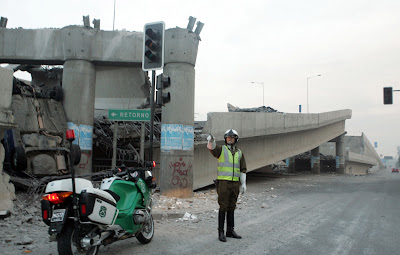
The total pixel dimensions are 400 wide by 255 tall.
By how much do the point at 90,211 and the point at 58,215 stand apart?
0.37m

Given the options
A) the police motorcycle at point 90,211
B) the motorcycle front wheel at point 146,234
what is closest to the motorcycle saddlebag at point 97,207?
the police motorcycle at point 90,211

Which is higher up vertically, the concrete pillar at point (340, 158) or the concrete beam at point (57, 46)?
the concrete beam at point (57, 46)

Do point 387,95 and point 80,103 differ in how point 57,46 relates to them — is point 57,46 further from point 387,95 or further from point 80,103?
point 387,95

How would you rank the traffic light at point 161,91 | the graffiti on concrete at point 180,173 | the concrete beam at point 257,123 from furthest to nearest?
1. the concrete beam at point 257,123
2. the graffiti on concrete at point 180,173
3. the traffic light at point 161,91

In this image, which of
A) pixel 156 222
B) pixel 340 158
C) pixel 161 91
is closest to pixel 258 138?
pixel 161 91

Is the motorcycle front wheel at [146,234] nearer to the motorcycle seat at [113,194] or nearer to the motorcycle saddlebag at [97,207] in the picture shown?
the motorcycle seat at [113,194]

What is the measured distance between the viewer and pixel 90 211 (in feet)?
13.8

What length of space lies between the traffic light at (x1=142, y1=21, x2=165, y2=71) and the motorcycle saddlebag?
3826 millimetres

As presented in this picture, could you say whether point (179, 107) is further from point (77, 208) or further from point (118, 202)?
point (77, 208)

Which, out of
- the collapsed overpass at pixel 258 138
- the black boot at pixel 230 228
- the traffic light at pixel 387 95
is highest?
→ the traffic light at pixel 387 95

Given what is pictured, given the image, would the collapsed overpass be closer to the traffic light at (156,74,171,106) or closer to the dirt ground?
the dirt ground

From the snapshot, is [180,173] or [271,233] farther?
[180,173]

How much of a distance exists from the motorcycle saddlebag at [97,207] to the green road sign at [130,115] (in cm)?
625

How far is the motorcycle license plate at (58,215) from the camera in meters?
4.05
